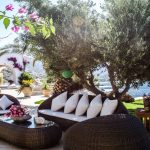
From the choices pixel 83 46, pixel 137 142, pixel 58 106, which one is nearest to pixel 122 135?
pixel 137 142

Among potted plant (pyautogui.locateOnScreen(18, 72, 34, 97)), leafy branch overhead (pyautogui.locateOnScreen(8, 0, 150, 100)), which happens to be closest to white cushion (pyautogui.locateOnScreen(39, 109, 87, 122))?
leafy branch overhead (pyautogui.locateOnScreen(8, 0, 150, 100))

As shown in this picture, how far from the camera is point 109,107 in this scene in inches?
259

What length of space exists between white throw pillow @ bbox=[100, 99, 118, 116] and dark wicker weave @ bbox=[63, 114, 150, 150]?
2.20 m

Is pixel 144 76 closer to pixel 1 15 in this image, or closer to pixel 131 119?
pixel 131 119

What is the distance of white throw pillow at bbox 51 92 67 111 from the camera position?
8.40 m

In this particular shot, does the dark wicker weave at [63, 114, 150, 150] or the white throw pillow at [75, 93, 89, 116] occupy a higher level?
the dark wicker weave at [63, 114, 150, 150]

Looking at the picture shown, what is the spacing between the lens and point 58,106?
839 centimetres

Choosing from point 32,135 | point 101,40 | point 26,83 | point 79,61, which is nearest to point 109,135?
point 32,135

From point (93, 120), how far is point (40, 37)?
6609 mm

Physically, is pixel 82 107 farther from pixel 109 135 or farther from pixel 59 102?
pixel 109 135

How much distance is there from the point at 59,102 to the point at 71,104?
599 millimetres

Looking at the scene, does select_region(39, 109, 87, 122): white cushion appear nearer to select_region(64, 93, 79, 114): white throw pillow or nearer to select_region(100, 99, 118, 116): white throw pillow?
select_region(64, 93, 79, 114): white throw pillow

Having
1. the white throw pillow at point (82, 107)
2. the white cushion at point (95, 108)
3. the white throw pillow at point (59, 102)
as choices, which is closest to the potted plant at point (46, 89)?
the white throw pillow at point (59, 102)

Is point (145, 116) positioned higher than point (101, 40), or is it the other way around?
point (101, 40)
